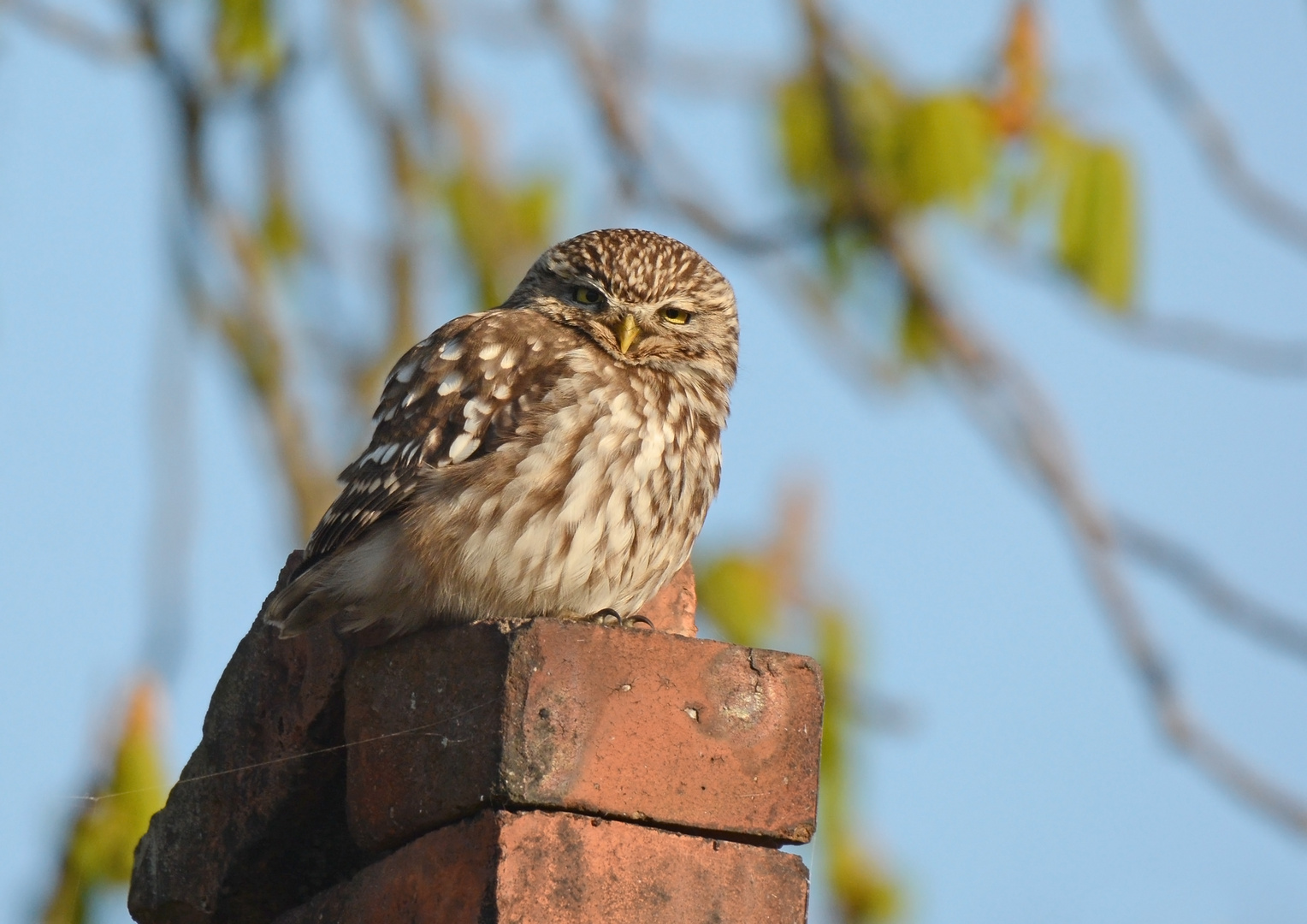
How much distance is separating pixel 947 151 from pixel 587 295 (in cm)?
85

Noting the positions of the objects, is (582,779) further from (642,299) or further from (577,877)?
(642,299)

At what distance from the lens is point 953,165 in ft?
13.5

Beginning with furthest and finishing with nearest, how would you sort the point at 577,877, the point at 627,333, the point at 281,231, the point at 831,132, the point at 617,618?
the point at 281,231 → the point at 831,132 → the point at 627,333 → the point at 617,618 → the point at 577,877

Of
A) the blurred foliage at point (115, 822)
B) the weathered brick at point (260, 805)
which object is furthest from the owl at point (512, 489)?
the blurred foliage at point (115, 822)

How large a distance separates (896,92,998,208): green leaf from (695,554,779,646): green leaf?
3.38ft

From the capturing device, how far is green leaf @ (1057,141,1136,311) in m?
3.97

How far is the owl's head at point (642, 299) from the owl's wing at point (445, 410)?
219 mm

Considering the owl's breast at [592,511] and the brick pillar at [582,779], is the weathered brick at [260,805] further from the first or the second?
the owl's breast at [592,511]

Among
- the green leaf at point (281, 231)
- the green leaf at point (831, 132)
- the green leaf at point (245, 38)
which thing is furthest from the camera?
the green leaf at point (281, 231)

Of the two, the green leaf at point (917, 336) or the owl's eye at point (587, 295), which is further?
the green leaf at point (917, 336)

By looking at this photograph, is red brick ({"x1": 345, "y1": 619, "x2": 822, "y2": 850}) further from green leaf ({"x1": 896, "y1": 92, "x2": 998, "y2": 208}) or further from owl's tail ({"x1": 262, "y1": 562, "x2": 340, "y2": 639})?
green leaf ({"x1": 896, "y1": 92, "x2": 998, "y2": 208})

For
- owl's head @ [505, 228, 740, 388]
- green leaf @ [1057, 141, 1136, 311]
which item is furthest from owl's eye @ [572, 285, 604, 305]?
green leaf @ [1057, 141, 1136, 311]

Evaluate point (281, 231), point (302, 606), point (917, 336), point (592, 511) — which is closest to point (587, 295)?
point (592, 511)

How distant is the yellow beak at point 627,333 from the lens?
3764mm
